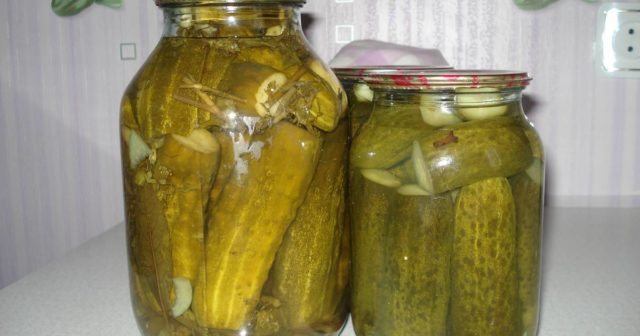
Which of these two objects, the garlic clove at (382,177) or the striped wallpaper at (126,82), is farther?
the striped wallpaper at (126,82)

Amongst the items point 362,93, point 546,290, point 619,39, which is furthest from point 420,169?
point 619,39

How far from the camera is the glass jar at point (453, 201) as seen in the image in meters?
0.46

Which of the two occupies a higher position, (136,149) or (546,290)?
(136,149)

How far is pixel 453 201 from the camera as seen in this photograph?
47 cm

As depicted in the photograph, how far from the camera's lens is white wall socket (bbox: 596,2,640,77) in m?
1.04

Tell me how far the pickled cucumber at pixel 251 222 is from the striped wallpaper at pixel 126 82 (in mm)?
646

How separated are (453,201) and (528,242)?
3.1 inches

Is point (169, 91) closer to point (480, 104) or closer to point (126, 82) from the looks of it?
point (480, 104)

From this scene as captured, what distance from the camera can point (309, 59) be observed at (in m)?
0.50

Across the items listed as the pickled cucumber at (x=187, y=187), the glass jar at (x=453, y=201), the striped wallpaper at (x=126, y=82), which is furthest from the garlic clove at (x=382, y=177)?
the striped wallpaper at (x=126, y=82)

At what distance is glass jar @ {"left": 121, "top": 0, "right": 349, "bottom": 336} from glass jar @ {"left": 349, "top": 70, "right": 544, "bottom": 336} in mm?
49

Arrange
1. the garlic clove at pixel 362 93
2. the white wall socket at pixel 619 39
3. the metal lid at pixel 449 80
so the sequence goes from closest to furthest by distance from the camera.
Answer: the metal lid at pixel 449 80 < the garlic clove at pixel 362 93 < the white wall socket at pixel 619 39

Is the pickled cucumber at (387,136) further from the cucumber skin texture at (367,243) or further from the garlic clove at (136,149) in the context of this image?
the garlic clove at (136,149)

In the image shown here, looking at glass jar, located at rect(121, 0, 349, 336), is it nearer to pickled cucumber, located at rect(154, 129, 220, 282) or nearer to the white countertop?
pickled cucumber, located at rect(154, 129, 220, 282)
